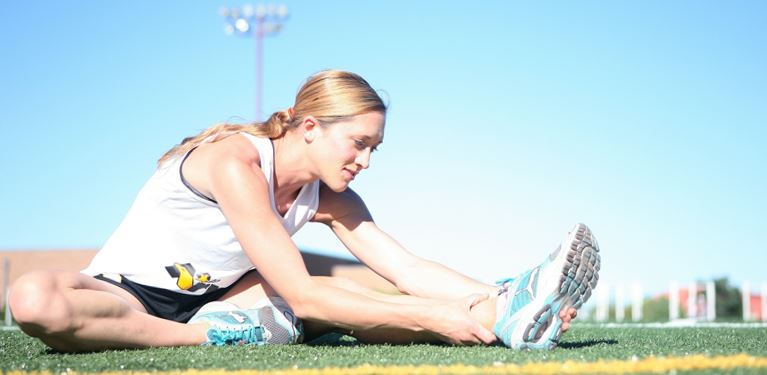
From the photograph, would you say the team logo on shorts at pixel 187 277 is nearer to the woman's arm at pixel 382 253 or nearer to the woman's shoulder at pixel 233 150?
the woman's shoulder at pixel 233 150

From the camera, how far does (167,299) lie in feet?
12.5

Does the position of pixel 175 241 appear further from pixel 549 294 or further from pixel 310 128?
pixel 549 294

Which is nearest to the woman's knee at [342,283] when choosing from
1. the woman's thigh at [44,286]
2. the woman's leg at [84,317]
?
the woman's leg at [84,317]

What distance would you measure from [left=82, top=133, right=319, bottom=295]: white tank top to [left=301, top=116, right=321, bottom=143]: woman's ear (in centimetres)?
19

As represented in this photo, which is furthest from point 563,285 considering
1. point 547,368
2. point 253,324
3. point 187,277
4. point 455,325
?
point 187,277

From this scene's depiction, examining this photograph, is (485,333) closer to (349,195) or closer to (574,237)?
(574,237)

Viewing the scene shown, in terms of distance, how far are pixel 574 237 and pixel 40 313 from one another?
2164 millimetres

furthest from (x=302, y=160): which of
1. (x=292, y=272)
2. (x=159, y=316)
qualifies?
(x=159, y=316)

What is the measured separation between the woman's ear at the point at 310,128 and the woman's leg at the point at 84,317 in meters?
→ 1.02

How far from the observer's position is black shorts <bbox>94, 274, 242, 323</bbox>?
371 centimetres

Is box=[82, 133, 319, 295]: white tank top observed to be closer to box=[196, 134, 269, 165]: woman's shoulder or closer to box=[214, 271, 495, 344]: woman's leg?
box=[196, 134, 269, 165]: woman's shoulder

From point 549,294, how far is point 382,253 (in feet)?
4.08

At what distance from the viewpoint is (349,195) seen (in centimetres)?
432

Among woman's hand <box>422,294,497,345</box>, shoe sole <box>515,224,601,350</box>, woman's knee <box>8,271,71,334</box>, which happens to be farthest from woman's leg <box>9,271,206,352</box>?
shoe sole <box>515,224,601,350</box>
